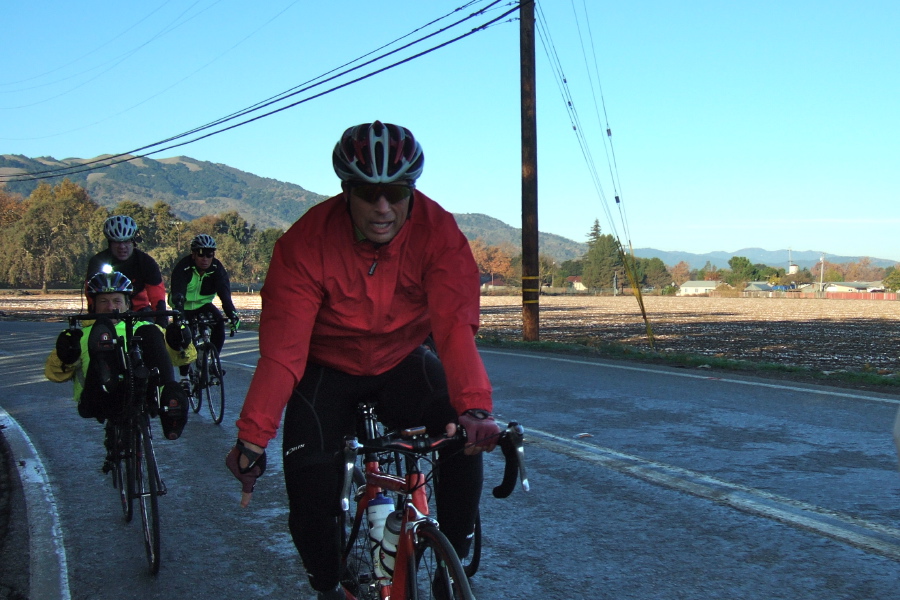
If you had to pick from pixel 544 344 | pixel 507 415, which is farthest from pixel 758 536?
pixel 544 344

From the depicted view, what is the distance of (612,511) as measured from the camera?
16.9ft

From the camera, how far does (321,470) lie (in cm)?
290

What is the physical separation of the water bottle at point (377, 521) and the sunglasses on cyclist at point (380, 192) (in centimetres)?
96

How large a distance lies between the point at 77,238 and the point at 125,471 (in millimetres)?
88387

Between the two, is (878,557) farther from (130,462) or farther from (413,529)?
(130,462)

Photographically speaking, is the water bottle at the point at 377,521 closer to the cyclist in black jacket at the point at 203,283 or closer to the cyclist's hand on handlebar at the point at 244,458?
the cyclist's hand on handlebar at the point at 244,458

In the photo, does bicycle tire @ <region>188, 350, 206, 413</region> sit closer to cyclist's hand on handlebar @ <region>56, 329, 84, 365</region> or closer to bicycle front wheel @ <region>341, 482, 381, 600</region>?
cyclist's hand on handlebar @ <region>56, 329, 84, 365</region>

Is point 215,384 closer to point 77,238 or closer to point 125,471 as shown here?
point 125,471

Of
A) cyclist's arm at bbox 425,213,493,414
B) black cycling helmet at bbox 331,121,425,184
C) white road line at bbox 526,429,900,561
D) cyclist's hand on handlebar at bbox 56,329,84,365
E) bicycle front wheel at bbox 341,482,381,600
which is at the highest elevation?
black cycling helmet at bbox 331,121,425,184

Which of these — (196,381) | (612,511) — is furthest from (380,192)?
(196,381)

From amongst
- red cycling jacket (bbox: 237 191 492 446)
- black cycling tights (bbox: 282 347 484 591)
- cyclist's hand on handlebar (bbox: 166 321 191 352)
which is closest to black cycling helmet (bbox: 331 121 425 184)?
red cycling jacket (bbox: 237 191 492 446)

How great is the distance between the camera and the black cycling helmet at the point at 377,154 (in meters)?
2.72

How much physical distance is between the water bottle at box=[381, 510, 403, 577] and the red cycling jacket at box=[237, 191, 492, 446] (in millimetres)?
393

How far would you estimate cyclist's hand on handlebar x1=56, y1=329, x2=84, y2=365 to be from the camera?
16.7 feet
